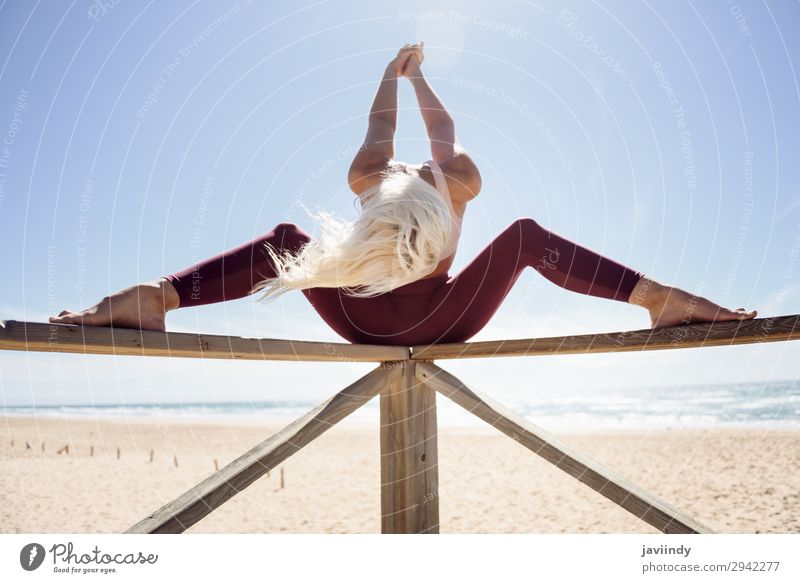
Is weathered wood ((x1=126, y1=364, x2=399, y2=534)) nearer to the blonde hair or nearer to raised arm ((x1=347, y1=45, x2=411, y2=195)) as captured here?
the blonde hair

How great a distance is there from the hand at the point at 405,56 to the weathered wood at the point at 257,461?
5.09 ft

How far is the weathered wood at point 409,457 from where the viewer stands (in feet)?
6.70

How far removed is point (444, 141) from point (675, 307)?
1159 millimetres

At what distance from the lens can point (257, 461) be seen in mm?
1565

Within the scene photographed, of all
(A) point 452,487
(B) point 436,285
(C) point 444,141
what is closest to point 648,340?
(B) point 436,285

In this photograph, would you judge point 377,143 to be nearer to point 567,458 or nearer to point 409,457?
point 409,457

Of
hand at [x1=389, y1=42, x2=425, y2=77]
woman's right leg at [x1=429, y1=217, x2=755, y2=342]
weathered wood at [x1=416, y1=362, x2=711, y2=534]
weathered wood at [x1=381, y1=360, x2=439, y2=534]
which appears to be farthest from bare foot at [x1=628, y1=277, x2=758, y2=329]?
hand at [x1=389, y1=42, x2=425, y2=77]

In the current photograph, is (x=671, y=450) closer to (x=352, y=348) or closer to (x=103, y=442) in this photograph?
(x=352, y=348)

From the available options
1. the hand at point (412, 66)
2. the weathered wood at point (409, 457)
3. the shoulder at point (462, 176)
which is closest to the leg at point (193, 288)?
the shoulder at point (462, 176)
